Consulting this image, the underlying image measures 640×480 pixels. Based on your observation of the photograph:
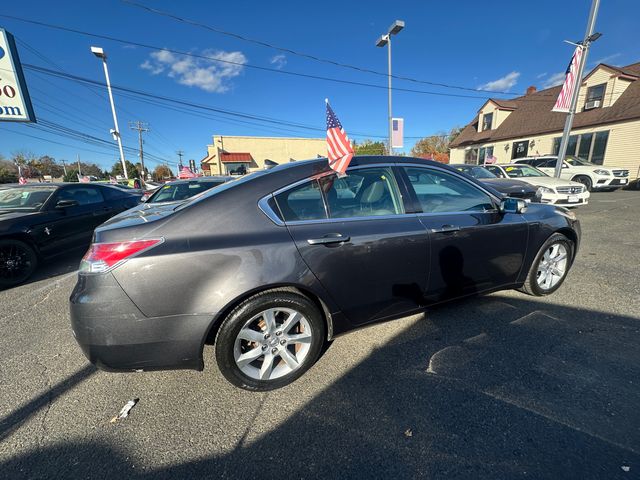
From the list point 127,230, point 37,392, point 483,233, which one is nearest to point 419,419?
point 483,233

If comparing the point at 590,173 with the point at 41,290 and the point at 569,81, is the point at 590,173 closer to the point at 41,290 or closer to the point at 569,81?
the point at 569,81

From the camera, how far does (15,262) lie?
4.25m

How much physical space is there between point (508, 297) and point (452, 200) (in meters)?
1.47

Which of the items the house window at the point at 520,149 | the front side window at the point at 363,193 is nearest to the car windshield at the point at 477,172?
the front side window at the point at 363,193

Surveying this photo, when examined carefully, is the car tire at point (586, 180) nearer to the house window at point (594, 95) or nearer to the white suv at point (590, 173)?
the white suv at point (590, 173)

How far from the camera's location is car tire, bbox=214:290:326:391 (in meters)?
1.94

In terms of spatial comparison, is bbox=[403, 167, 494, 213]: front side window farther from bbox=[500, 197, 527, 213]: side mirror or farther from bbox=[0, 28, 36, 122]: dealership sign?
bbox=[0, 28, 36, 122]: dealership sign

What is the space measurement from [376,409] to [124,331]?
5.52 ft

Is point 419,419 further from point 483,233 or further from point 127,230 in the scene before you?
point 127,230

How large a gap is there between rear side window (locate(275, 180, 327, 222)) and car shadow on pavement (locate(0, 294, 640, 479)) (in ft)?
4.06

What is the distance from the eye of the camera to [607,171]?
12594 millimetres

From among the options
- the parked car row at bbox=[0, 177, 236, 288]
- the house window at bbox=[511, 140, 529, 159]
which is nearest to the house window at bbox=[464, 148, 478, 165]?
the house window at bbox=[511, 140, 529, 159]

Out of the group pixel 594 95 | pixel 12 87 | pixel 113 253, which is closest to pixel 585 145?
pixel 594 95

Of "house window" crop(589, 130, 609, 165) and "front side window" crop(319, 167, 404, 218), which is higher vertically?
"house window" crop(589, 130, 609, 165)
